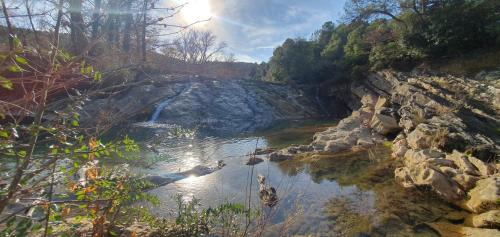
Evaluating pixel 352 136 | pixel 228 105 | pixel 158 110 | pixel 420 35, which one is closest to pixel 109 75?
pixel 352 136

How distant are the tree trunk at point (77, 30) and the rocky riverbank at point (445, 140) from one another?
6.07 m

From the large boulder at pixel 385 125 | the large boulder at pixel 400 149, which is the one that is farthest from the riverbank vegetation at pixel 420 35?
the large boulder at pixel 400 149

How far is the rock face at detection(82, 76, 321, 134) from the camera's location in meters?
25.6

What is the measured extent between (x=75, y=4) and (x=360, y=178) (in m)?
8.57

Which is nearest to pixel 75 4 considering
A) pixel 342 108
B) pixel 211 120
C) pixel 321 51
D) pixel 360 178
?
pixel 360 178

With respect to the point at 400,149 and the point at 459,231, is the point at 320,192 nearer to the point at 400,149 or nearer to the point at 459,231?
the point at 459,231

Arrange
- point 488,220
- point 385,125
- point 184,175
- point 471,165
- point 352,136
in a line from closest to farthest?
point 488,220
point 471,165
point 184,175
point 352,136
point 385,125

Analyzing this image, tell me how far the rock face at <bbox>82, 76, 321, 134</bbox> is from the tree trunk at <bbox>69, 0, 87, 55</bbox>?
2010 centimetres

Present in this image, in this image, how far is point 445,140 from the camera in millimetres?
9477

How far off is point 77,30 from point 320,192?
7041 millimetres

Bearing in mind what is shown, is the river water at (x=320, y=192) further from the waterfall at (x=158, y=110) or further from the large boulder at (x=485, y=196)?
the waterfall at (x=158, y=110)

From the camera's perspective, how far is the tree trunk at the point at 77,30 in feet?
6.52

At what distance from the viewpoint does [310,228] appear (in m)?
6.07

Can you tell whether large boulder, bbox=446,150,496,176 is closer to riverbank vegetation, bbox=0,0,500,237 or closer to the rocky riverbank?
the rocky riverbank
